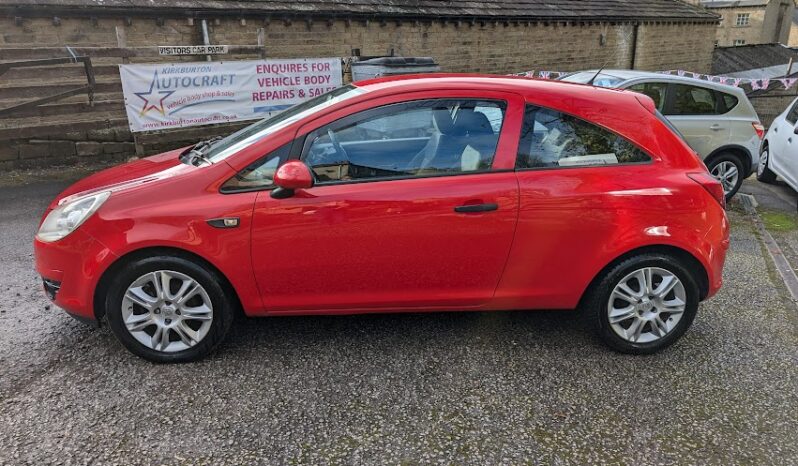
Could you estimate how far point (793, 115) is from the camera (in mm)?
8312

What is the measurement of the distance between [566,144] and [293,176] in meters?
1.60

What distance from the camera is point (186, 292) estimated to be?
3.09 metres

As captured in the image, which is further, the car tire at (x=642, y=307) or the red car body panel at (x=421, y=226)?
the car tire at (x=642, y=307)

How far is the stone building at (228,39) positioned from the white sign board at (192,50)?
308mm

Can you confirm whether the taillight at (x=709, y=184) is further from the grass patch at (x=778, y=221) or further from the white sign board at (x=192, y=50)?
the white sign board at (x=192, y=50)

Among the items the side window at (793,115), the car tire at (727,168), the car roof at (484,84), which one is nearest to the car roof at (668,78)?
the car tire at (727,168)

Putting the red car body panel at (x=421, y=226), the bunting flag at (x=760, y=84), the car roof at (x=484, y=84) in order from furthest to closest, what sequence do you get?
the bunting flag at (x=760, y=84), the car roof at (x=484, y=84), the red car body panel at (x=421, y=226)

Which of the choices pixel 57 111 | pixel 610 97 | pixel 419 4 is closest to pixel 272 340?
pixel 610 97

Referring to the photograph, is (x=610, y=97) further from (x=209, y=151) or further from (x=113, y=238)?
(x=113, y=238)

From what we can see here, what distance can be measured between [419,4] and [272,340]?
42.8ft

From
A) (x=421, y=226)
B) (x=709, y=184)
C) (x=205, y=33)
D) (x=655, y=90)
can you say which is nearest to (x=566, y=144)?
(x=709, y=184)

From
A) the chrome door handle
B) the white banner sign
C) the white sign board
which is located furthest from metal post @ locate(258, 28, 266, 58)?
the chrome door handle

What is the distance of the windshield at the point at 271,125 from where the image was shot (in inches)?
127

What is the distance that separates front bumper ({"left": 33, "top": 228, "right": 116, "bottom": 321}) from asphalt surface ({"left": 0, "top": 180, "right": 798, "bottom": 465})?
0.39 metres
